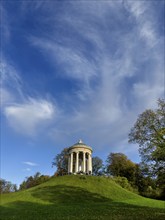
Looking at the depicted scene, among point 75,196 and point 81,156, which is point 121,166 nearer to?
point 81,156

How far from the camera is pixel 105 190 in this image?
4722 centimetres

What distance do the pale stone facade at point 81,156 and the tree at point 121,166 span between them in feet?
62.5

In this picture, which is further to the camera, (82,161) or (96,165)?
(96,165)

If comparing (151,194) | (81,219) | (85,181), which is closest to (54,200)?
(85,181)

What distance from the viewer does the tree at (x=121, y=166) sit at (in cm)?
8000

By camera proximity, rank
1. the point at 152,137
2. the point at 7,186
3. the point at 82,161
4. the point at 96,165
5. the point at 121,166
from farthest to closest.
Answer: the point at 7,186
the point at 96,165
the point at 121,166
the point at 82,161
the point at 152,137

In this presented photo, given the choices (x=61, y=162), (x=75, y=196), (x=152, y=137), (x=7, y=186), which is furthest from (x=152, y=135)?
(x=7, y=186)

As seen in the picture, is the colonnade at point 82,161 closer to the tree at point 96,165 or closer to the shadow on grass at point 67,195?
the shadow on grass at point 67,195

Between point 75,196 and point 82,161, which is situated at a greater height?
point 82,161

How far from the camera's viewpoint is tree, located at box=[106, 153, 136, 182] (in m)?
80.0

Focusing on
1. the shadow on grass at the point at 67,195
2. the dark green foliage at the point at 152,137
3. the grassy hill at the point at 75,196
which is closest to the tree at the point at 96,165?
the grassy hill at the point at 75,196

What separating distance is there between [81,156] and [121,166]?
68.6ft

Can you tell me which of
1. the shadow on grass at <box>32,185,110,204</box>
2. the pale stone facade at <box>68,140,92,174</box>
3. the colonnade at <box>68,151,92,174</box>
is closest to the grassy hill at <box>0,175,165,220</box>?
the shadow on grass at <box>32,185,110,204</box>

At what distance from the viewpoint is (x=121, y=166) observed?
269ft
